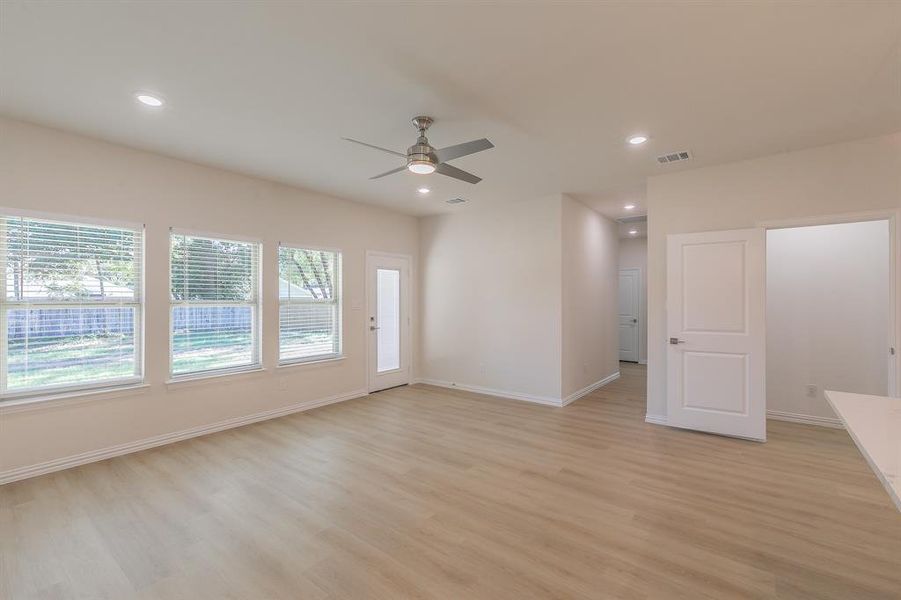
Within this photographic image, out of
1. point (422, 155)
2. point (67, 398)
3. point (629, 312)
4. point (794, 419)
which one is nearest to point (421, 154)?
point (422, 155)

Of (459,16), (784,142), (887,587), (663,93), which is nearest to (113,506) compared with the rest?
(459,16)

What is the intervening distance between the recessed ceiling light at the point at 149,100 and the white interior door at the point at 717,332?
16.1ft

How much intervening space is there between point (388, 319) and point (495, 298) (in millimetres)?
1780

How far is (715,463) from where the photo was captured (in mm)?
3473

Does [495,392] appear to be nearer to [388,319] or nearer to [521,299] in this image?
[521,299]

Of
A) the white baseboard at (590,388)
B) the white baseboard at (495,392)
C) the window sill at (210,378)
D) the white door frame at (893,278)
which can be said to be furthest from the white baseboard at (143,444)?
the white door frame at (893,278)

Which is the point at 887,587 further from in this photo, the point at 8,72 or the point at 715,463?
the point at 8,72

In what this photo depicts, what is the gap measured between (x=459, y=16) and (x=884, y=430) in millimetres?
2691

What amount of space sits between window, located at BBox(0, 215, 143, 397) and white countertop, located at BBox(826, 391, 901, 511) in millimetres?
5107

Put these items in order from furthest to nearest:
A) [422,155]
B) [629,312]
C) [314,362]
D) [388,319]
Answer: [629,312]
[388,319]
[314,362]
[422,155]

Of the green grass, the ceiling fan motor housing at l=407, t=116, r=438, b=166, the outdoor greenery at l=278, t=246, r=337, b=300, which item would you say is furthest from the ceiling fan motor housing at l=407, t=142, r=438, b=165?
the green grass

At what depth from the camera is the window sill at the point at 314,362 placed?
5.04 metres

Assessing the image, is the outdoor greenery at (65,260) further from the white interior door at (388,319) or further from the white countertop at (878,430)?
the white countertop at (878,430)

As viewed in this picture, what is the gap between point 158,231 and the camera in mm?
3975
